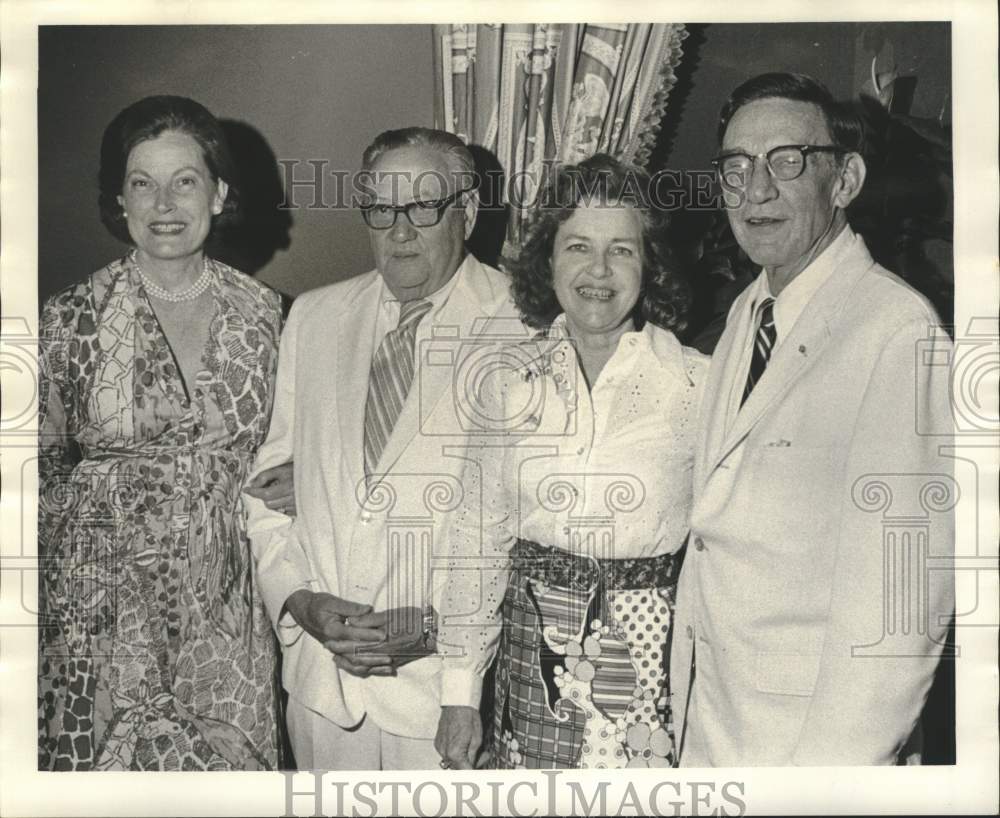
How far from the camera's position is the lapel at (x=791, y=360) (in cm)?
293

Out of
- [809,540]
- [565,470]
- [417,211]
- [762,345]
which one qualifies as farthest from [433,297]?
[809,540]

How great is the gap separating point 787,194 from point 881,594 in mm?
970

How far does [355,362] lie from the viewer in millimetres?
3072

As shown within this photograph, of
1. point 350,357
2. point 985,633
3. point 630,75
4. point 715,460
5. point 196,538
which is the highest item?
point 630,75

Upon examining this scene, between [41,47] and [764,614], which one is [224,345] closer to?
[41,47]

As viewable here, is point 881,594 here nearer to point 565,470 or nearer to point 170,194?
point 565,470

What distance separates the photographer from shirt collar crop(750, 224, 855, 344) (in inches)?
117

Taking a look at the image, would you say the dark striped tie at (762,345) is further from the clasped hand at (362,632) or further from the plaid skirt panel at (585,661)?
the clasped hand at (362,632)

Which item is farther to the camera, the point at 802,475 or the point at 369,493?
the point at 369,493

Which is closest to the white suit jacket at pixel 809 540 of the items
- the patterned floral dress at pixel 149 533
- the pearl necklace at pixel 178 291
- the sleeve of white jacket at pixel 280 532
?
the sleeve of white jacket at pixel 280 532

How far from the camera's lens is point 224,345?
121 inches

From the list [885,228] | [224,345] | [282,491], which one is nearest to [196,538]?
[282,491]

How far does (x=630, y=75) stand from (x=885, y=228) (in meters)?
0.72

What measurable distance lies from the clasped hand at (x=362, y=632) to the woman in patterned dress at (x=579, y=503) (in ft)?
0.26
